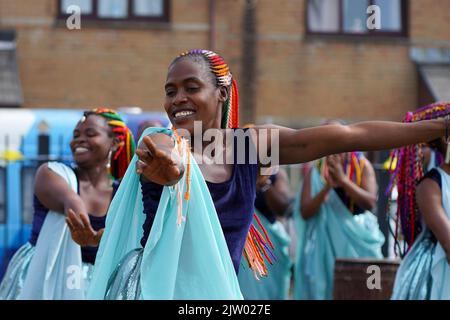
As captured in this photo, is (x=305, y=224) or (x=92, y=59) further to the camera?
(x=92, y=59)

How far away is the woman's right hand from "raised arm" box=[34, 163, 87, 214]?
7.50 feet

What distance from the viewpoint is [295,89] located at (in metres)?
15.7

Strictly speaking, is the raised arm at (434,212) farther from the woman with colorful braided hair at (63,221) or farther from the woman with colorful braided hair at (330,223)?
the woman with colorful braided hair at (330,223)

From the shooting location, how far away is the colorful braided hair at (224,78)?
4.00m

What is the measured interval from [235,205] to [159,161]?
545mm

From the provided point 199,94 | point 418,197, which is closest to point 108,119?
point 418,197

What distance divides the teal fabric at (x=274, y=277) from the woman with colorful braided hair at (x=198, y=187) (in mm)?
4579

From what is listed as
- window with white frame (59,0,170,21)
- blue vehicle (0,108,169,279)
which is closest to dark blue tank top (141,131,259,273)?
blue vehicle (0,108,169,279)

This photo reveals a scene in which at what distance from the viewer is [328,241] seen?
883 cm

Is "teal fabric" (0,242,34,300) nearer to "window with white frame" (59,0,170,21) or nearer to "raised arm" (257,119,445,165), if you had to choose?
"raised arm" (257,119,445,165)

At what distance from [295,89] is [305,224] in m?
6.95

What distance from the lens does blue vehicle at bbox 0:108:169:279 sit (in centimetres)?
952
